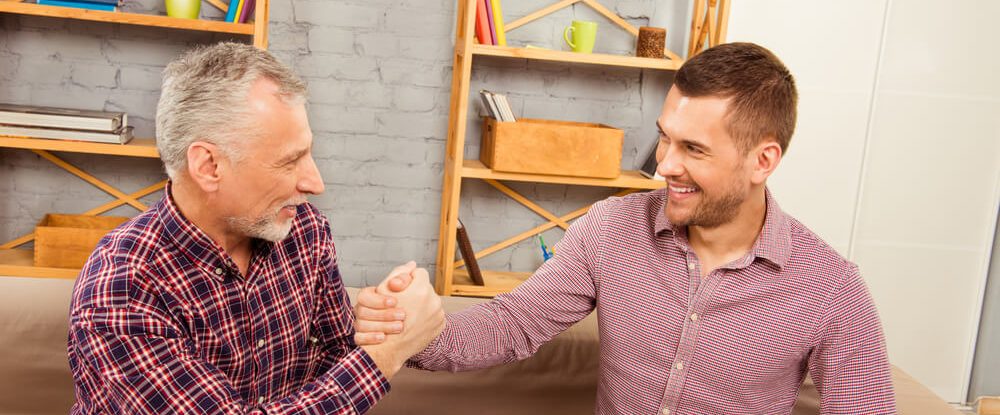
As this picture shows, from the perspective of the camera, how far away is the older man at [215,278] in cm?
129

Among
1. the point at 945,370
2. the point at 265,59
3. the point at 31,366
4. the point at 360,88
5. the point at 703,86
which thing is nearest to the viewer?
the point at 265,59

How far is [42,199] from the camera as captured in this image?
324cm

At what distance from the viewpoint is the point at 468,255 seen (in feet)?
10.6

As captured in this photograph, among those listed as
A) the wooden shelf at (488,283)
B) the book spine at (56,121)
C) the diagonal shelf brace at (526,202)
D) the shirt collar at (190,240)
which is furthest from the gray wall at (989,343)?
the book spine at (56,121)

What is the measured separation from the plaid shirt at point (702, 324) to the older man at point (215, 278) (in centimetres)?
30

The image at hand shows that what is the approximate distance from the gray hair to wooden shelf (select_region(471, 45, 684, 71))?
164cm

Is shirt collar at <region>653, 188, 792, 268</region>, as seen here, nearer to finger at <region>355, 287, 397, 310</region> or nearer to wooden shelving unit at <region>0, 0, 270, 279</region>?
finger at <region>355, 287, 397, 310</region>

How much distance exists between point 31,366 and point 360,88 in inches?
65.1

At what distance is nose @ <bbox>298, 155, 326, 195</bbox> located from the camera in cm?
144

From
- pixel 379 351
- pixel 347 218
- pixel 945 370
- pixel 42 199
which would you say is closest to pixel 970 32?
pixel 945 370

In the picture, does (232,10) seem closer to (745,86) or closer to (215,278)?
(215,278)

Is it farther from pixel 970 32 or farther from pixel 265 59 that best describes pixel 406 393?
pixel 970 32

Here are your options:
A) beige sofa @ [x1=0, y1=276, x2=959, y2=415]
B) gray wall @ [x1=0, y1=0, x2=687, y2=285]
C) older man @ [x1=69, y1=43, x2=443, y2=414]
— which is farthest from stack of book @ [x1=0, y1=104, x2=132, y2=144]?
older man @ [x1=69, y1=43, x2=443, y2=414]

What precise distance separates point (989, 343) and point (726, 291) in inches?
92.7
